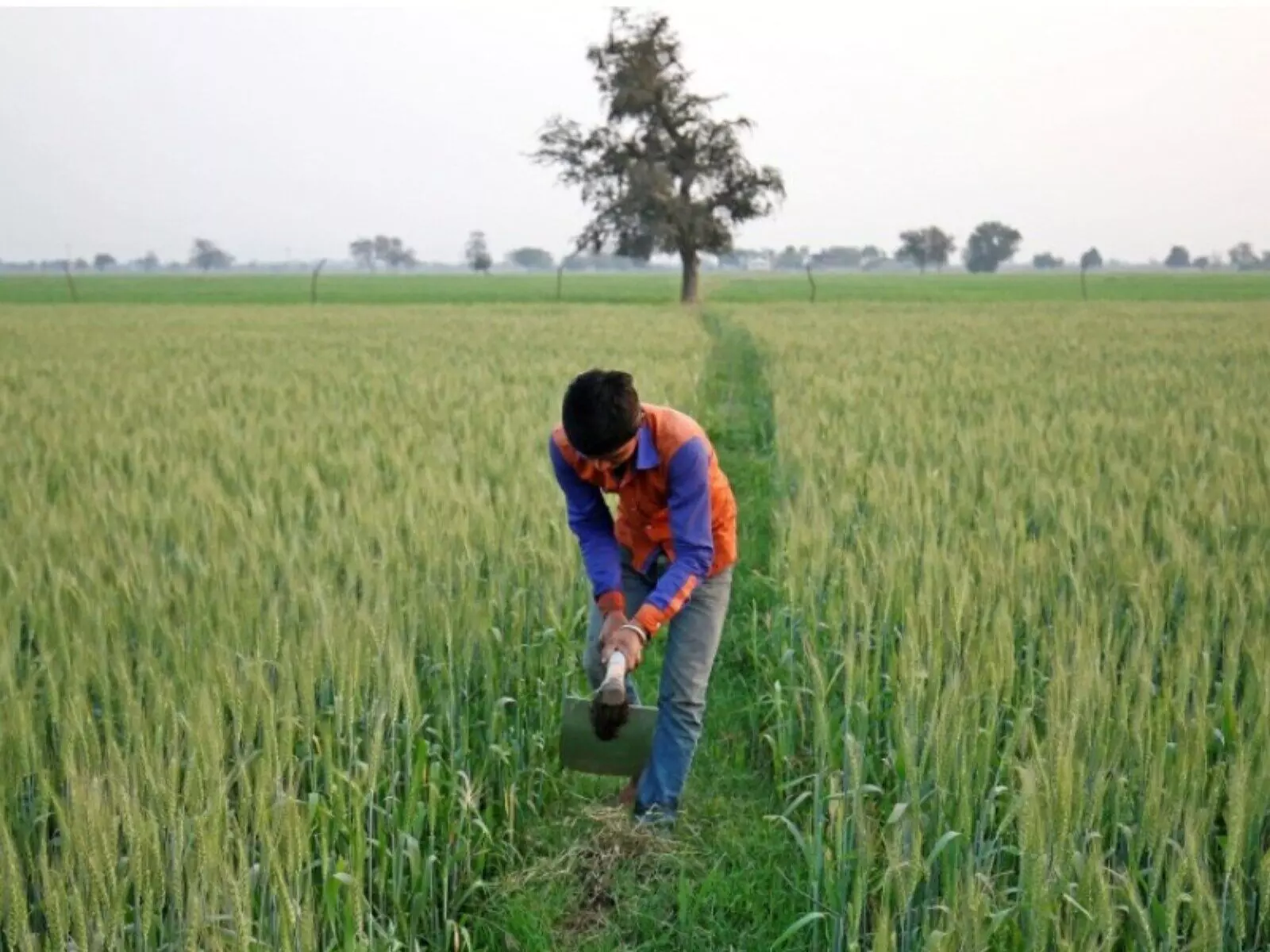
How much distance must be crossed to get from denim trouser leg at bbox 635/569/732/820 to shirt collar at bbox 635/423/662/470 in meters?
0.49

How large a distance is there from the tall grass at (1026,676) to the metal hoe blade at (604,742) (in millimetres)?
463

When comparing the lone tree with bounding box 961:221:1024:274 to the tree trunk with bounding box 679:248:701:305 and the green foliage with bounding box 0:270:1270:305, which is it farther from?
the tree trunk with bounding box 679:248:701:305

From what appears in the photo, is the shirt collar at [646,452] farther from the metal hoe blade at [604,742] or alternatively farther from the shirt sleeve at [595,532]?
the metal hoe blade at [604,742]

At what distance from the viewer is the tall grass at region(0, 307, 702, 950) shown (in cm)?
218

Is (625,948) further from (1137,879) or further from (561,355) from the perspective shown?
(561,355)

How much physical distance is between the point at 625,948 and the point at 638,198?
33.9 metres

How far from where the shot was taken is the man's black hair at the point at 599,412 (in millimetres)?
2971

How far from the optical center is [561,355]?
46.9 ft

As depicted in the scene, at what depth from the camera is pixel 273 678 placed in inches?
129

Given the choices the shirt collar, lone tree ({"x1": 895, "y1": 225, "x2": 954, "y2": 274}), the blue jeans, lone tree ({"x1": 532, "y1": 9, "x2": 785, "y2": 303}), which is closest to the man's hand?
the blue jeans

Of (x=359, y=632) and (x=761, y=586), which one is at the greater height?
(x=359, y=632)

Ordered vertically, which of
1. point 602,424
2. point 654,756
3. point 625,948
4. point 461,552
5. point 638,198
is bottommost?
point 625,948

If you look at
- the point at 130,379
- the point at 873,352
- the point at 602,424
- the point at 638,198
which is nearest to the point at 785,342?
the point at 873,352

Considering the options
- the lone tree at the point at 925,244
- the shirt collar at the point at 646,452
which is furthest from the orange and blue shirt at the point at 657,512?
the lone tree at the point at 925,244
